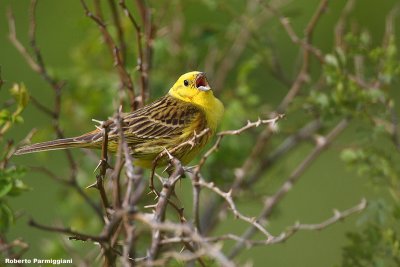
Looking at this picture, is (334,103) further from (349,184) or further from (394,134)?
(349,184)

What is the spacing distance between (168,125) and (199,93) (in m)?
0.32

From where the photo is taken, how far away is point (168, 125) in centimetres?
432

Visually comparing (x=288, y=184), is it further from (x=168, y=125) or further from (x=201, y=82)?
(x=201, y=82)

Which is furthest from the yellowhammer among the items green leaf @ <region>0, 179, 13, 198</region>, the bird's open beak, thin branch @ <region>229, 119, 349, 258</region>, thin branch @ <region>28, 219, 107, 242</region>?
thin branch @ <region>28, 219, 107, 242</region>

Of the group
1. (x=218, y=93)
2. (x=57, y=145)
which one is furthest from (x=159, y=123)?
(x=218, y=93)

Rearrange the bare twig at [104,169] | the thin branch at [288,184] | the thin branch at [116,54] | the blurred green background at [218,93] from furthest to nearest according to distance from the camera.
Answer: the blurred green background at [218,93], the thin branch at [288,184], the thin branch at [116,54], the bare twig at [104,169]

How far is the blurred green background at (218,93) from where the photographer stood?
4.67 metres

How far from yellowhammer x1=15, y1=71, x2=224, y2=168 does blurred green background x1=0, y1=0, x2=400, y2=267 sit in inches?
5.9

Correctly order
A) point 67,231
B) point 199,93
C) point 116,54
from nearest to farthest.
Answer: point 67,231 < point 116,54 < point 199,93

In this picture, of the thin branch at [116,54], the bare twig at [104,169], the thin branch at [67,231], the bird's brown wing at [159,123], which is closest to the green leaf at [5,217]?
the bare twig at [104,169]

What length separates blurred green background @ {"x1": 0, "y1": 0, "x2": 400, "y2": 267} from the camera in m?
4.67

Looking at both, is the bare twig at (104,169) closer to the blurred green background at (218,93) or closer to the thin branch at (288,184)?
the blurred green background at (218,93)

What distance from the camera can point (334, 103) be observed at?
3854 millimetres

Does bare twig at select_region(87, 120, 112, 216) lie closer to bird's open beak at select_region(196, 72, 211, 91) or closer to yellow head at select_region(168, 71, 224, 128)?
yellow head at select_region(168, 71, 224, 128)
